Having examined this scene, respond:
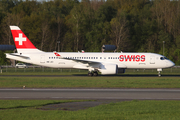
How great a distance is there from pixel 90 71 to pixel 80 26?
5131 centimetres

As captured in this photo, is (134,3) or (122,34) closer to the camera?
(122,34)

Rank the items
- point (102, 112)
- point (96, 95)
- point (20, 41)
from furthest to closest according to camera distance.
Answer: point (20, 41)
point (96, 95)
point (102, 112)

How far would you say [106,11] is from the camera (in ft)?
313

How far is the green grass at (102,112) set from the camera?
11.7 metres

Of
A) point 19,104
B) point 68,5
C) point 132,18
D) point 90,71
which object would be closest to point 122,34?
point 132,18

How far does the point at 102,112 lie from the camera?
504 inches

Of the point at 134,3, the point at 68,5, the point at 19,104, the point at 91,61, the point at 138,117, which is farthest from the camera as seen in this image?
the point at 68,5

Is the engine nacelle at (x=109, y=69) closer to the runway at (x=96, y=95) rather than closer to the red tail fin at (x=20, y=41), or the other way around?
the red tail fin at (x=20, y=41)

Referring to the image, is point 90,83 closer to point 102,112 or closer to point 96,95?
point 96,95

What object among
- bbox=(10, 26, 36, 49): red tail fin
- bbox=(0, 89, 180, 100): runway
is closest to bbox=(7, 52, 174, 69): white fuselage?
bbox=(10, 26, 36, 49): red tail fin

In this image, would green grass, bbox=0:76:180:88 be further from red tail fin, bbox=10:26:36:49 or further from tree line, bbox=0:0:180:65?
tree line, bbox=0:0:180:65

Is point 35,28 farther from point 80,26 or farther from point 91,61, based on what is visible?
point 91,61

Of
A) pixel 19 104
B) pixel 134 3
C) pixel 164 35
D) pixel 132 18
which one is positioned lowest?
pixel 19 104

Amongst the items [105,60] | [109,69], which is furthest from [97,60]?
[109,69]
